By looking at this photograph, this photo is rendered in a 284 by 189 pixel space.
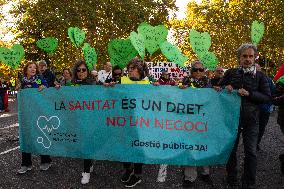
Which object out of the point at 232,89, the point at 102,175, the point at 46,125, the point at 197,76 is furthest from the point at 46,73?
the point at 232,89

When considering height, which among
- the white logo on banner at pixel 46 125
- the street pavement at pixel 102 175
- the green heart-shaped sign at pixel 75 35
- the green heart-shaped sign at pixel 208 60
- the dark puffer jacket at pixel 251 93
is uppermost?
the green heart-shaped sign at pixel 75 35

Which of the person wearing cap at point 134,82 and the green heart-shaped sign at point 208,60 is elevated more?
the green heart-shaped sign at point 208,60

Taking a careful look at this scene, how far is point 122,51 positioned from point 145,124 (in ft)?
5.53

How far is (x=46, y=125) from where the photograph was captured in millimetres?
6164

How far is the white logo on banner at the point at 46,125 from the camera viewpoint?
240 inches

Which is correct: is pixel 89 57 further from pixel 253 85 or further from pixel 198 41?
pixel 253 85

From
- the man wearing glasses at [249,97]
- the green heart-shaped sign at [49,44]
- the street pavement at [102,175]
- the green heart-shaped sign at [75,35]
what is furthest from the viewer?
the green heart-shaped sign at [49,44]

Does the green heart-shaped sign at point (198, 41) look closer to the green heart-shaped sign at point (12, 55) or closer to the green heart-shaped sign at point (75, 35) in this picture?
the green heart-shaped sign at point (75, 35)

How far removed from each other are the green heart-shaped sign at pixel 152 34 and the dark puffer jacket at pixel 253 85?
60.9 inches

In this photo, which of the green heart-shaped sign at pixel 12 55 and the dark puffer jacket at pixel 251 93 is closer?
the dark puffer jacket at pixel 251 93

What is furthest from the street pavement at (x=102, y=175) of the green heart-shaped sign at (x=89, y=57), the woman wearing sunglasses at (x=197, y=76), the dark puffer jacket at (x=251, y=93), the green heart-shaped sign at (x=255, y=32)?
the green heart-shaped sign at (x=255, y=32)

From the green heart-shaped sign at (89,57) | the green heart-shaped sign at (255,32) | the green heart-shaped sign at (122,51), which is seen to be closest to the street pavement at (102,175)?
the green heart-shaped sign at (89,57)

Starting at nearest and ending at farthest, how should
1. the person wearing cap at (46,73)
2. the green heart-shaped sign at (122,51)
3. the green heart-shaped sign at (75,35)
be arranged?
the green heart-shaped sign at (122,51)
the green heart-shaped sign at (75,35)
the person wearing cap at (46,73)

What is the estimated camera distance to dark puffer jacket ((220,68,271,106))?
5230 millimetres
